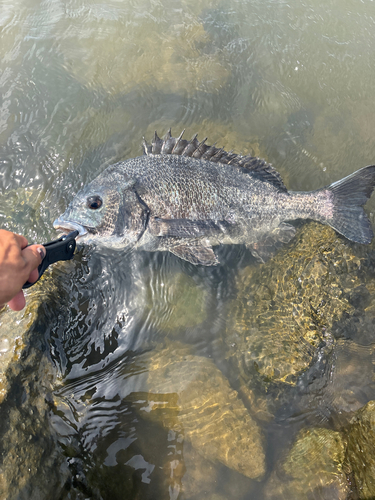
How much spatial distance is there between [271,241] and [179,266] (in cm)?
139

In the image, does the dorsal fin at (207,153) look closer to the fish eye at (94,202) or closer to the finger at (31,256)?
the fish eye at (94,202)

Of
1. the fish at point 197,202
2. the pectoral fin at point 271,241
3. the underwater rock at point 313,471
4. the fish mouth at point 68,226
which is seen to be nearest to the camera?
the underwater rock at point 313,471

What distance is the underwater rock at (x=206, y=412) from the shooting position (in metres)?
3.33

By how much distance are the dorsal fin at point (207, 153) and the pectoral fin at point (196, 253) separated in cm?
119

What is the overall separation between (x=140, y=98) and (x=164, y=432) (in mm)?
5699

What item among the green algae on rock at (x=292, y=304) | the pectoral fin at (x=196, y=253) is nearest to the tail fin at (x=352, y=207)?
the green algae on rock at (x=292, y=304)

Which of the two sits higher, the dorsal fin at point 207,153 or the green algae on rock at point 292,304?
the dorsal fin at point 207,153

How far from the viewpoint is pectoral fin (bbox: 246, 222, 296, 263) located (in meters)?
4.68

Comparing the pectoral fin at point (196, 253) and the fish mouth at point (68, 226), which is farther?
the pectoral fin at point (196, 253)

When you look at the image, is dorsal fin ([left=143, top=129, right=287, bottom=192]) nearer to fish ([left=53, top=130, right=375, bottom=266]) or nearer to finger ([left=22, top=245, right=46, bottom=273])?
fish ([left=53, top=130, right=375, bottom=266])

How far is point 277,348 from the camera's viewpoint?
12.7 feet

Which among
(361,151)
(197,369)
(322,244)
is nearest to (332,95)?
(361,151)

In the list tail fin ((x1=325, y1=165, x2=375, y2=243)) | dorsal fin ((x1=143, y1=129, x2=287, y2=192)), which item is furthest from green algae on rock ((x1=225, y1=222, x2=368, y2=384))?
dorsal fin ((x1=143, y1=129, x2=287, y2=192))

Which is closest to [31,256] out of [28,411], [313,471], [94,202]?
[28,411]
